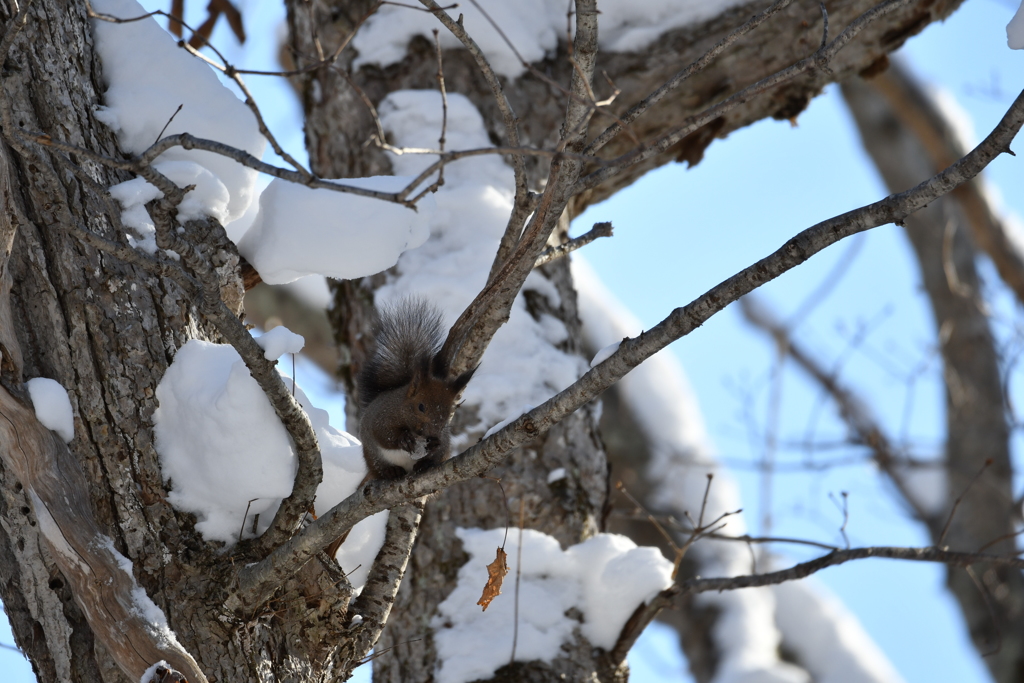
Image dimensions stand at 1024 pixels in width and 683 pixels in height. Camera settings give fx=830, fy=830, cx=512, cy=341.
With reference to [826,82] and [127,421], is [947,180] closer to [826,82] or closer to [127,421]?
[127,421]

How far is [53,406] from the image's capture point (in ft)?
4.48

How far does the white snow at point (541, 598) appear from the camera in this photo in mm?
1921

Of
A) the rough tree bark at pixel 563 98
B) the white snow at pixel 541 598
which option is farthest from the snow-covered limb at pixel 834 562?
the rough tree bark at pixel 563 98

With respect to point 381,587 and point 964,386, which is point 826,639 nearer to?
point 964,386

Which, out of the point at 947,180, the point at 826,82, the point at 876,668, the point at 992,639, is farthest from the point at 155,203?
the point at 876,668

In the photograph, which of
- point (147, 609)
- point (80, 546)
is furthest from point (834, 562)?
point (80, 546)

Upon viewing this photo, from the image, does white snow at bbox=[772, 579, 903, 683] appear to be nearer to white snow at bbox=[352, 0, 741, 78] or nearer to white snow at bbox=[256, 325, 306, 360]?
white snow at bbox=[352, 0, 741, 78]

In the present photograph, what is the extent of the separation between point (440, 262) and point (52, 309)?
1.08 metres

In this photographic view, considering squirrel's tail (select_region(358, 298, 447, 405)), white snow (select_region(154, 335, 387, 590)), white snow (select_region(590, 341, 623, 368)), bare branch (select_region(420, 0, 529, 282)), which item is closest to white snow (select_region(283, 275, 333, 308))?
squirrel's tail (select_region(358, 298, 447, 405))

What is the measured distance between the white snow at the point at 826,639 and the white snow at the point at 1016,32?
489 centimetres

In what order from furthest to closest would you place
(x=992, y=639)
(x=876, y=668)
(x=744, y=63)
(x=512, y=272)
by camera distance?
1. (x=876, y=668)
2. (x=992, y=639)
3. (x=744, y=63)
4. (x=512, y=272)

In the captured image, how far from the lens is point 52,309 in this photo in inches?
56.1

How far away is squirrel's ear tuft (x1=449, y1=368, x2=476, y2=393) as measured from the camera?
160cm

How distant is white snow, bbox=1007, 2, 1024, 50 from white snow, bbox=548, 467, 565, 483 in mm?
1367
